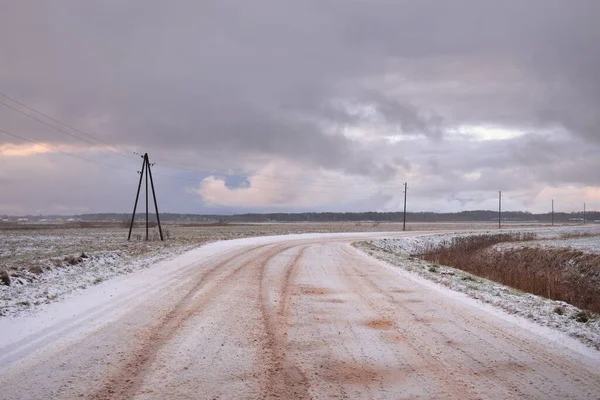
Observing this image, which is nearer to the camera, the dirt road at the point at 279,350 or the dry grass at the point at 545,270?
the dirt road at the point at 279,350

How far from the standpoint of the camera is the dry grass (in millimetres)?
14375

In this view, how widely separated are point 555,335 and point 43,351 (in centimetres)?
814

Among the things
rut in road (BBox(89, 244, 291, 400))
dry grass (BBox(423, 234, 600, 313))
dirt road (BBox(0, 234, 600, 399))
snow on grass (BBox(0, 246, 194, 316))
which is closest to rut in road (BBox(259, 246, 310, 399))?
dirt road (BBox(0, 234, 600, 399))

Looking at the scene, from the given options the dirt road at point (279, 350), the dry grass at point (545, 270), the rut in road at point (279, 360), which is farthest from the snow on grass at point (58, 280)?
the dry grass at point (545, 270)

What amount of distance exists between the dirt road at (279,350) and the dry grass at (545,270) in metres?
5.29

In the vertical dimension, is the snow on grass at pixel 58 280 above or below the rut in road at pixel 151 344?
below

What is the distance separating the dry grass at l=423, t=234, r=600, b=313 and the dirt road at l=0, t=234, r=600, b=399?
5.29 meters

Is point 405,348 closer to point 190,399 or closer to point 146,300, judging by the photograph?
point 190,399

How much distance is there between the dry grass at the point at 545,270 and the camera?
1438cm

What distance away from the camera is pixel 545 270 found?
2281 cm

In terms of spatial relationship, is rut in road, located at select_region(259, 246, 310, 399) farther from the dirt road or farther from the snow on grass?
the snow on grass

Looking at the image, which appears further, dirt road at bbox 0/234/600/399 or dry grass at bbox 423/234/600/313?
dry grass at bbox 423/234/600/313

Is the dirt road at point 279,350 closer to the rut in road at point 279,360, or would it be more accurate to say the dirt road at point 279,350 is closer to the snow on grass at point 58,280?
the rut in road at point 279,360

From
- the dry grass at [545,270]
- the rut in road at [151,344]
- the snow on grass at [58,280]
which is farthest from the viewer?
the dry grass at [545,270]
